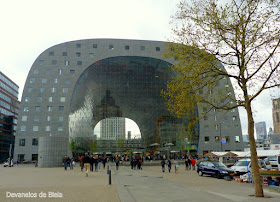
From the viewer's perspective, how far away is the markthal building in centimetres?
6222

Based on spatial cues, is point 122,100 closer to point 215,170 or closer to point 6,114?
point 215,170

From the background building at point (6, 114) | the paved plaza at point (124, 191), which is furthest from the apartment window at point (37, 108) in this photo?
the paved plaza at point (124, 191)

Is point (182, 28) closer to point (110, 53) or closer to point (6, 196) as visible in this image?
point (6, 196)

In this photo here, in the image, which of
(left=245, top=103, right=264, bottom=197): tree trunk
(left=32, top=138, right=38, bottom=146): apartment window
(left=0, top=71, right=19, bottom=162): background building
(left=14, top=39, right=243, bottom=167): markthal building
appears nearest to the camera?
(left=245, top=103, right=264, bottom=197): tree trunk

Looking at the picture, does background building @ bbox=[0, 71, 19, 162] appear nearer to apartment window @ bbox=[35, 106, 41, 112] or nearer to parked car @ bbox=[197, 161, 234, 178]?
apartment window @ bbox=[35, 106, 41, 112]

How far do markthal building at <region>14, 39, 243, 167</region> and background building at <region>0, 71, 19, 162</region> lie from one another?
37502 mm

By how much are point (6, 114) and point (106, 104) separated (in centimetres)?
5079

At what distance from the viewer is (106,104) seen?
70750 mm

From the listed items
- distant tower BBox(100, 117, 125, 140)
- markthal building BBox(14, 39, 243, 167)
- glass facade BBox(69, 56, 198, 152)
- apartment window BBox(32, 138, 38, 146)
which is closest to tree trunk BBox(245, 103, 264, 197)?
markthal building BBox(14, 39, 243, 167)

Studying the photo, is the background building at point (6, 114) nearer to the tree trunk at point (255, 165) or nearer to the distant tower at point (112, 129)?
the distant tower at point (112, 129)

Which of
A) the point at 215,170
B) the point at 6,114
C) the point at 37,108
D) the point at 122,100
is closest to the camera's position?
the point at 215,170

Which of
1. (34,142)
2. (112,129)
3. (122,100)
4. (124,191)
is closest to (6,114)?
(34,142)

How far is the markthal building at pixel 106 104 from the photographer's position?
62219 millimetres

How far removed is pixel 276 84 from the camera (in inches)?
478
